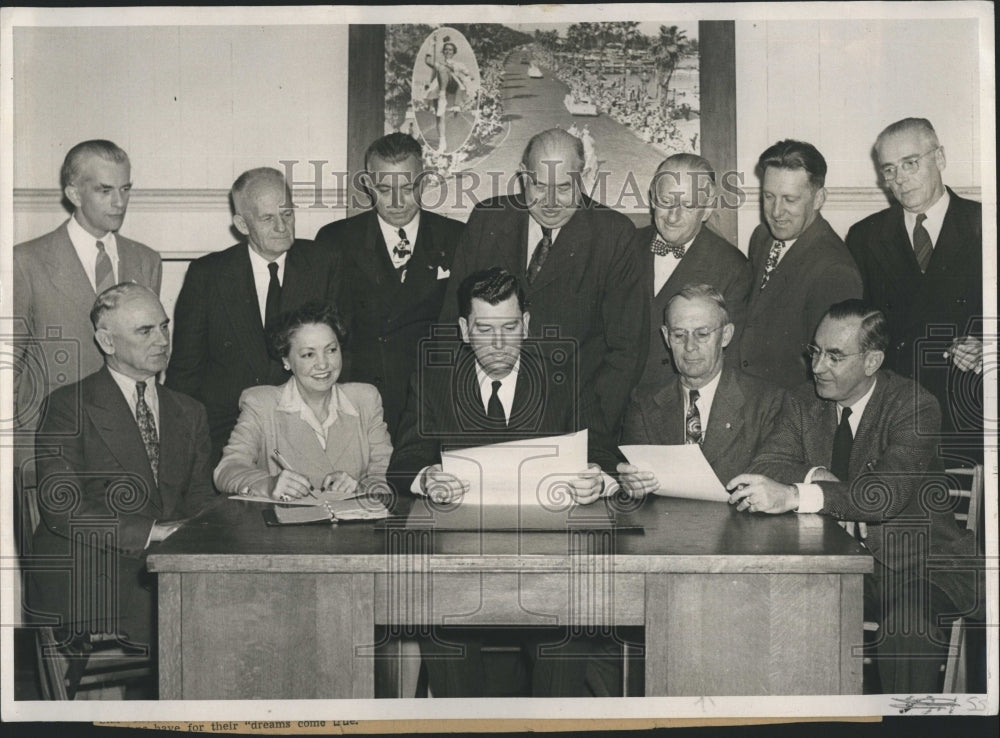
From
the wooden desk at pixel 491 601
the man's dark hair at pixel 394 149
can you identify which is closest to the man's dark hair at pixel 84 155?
the man's dark hair at pixel 394 149

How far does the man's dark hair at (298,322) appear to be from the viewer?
4.24 m

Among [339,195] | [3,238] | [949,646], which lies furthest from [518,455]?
[3,238]

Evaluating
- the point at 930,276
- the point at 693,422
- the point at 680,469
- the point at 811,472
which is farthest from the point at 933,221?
the point at 680,469

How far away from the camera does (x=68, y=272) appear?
420cm

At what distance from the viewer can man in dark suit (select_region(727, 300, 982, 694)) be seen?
4.10m

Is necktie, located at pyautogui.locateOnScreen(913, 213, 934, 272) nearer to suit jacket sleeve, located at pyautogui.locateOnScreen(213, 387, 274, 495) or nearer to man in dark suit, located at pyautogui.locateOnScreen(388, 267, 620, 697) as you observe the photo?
man in dark suit, located at pyautogui.locateOnScreen(388, 267, 620, 697)

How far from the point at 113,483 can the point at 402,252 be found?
1341 mm

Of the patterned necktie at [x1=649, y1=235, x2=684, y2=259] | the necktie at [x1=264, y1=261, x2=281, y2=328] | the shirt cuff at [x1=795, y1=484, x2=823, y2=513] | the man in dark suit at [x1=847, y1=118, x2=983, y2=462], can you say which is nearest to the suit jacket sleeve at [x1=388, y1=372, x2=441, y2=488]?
the necktie at [x1=264, y1=261, x2=281, y2=328]

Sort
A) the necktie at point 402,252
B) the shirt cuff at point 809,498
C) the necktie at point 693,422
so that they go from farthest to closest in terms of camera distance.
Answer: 1. the necktie at point 402,252
2. the necktie at point 693,422
3. the shirt cuff at point 809,498

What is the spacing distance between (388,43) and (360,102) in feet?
0.78

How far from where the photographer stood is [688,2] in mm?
4207

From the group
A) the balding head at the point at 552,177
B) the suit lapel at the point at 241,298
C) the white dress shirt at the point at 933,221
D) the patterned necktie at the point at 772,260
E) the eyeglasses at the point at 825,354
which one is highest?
the balding head at the point at 552,177

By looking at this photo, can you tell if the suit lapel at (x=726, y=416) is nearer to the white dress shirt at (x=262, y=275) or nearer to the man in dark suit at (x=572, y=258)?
the man in dark suit at (x=572, y=258)

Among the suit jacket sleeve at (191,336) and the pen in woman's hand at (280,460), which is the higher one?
the suit jacket sleeve at (191,336)
